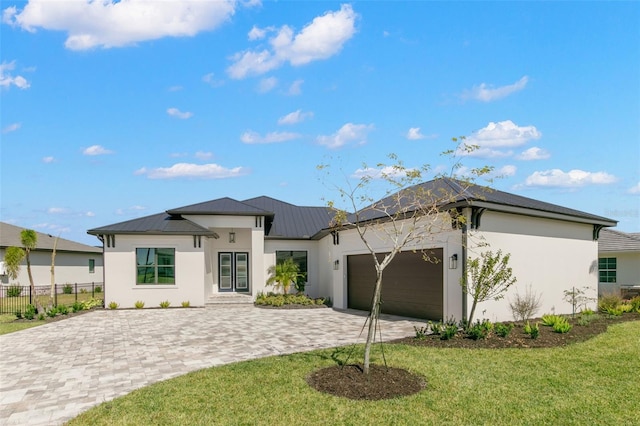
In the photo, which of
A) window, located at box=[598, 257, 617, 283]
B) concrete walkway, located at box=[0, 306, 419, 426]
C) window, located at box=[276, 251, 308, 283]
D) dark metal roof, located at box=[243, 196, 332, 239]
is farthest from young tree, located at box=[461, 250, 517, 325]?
window, located at box=[598, 257, 617, 283]

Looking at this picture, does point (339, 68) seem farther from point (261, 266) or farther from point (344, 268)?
point (261, 266)

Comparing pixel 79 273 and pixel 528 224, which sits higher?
pixel 528 224

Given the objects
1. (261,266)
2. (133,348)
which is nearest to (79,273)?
(261,266)

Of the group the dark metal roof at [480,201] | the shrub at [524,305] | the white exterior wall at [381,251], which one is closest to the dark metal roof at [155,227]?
the white exterior wall at [381,251]

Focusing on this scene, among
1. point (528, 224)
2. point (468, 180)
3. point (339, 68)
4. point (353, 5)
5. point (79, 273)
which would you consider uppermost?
point (353, 5)

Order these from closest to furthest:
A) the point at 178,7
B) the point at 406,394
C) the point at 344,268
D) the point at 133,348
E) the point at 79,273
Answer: the point at 406,394
the point at 133,348
the point at 178,7
the point at 344,268
the point at 79,273

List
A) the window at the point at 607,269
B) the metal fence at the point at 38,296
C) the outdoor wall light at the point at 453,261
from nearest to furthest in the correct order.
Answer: the outdoor wall light at the point at 453,261
the metal fence at the point at 38,296
the window at the point at 607,269

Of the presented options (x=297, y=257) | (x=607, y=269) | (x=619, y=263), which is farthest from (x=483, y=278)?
(x=607, y=269)

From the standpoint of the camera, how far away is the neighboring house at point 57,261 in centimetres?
2800

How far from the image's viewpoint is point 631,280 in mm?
21141

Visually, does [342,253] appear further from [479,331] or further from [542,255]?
[479,331]

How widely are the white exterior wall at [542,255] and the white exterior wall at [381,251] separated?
0.48 meters

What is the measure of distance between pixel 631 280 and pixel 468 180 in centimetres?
1787

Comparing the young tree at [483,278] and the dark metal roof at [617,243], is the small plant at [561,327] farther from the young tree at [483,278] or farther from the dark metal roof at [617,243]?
the dark metal roof at [617,243]
